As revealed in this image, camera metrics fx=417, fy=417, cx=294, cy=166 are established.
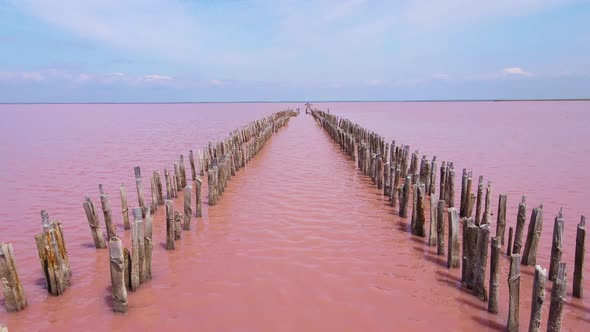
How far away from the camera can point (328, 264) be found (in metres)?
6.32

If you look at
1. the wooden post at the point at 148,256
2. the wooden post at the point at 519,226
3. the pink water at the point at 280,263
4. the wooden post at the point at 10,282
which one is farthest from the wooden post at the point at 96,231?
the wooden post at the point at 519,226

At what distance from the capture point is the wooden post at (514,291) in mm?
4266

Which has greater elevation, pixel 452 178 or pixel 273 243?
pixel 452 178

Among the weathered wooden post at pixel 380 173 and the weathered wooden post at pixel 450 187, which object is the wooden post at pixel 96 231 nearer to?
the weathered wooden post at pixel 450 187

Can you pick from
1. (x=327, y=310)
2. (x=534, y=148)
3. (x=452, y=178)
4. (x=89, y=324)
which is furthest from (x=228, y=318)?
(x=534, y=148)

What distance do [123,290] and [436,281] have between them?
406 cm

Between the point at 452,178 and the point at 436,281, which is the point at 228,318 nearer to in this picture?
the point at 436,281

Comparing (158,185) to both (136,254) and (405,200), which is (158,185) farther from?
(405,200)

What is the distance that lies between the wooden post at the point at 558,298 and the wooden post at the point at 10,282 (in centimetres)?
563

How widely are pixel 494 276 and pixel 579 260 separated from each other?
128 centimetres

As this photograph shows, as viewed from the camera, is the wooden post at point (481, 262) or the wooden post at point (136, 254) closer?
the wooden post at point (481, 262)

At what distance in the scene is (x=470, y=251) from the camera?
17.7 feet

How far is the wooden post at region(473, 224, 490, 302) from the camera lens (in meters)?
4.96

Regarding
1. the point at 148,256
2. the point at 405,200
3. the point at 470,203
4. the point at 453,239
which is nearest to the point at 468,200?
the point at 470,203
